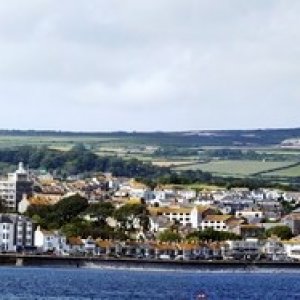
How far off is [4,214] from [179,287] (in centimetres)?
5827

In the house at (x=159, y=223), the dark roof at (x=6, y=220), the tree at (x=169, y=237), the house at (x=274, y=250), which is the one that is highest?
the dark roof at (x=6, y=220)

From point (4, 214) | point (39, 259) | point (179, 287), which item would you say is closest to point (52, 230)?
point (4, 214)

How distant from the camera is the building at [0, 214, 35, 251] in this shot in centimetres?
15000

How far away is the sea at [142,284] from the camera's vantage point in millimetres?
87250

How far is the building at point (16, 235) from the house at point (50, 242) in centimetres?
56

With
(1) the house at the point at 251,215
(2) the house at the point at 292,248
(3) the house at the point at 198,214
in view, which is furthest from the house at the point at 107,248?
(1) the house at the point at 251,215

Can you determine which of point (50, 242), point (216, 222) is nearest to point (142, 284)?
point (50, 242)

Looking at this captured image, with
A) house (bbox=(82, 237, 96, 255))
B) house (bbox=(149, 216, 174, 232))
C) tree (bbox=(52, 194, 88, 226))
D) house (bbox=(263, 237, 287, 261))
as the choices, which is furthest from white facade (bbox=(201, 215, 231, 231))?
house (bbox=(82, 237, 96, 255))

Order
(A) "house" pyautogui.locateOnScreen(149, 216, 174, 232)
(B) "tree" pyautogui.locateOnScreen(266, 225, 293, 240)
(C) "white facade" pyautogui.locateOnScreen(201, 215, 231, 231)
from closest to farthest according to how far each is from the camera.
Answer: (B) "tree" pyautogui.locateOnScreen(266, 225, 293, 240) < (A) "house" pyautogui.locateOnScreen(149, 216, 174, 232) < (C) "white facade" pyautogui.locateOnScreen(201, 215, 231, 231)

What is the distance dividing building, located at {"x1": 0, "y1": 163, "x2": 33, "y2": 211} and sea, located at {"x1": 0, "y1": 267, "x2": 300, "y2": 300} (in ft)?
142

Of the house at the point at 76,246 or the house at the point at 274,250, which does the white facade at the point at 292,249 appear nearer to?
the house at the point at 274,250

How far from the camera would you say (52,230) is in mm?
153750

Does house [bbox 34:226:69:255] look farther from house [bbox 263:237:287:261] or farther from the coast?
house [bbox 263:237:287:261]

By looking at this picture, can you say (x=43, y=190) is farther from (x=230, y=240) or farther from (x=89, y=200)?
(x=230, y=240)
